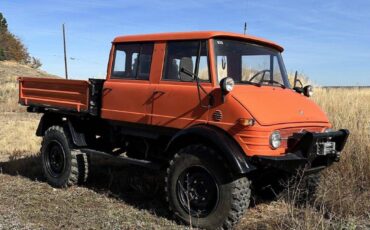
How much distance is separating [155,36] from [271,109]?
207cm

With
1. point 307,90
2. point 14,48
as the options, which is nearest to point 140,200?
point 307,90

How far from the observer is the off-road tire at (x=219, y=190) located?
5535 millimetres

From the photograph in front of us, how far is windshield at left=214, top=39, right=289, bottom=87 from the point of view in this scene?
623cm

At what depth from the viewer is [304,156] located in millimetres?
5652

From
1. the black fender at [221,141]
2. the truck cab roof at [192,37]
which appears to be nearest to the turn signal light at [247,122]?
the black fender at [221,141]

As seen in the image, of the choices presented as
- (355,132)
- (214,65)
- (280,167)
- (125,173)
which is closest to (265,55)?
(214,65)

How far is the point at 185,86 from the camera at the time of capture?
6230mm

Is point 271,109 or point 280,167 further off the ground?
point 271,109

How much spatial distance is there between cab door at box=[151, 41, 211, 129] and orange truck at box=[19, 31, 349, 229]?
1 cm

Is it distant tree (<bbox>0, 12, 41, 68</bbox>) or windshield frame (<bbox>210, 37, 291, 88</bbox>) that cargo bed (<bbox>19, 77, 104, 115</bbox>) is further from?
distant tree (<bbox>0, 12, 41, 68</bbox>)

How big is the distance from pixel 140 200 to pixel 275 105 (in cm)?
261

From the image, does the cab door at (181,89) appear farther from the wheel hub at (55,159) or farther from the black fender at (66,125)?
the wheel hub at (55,159)

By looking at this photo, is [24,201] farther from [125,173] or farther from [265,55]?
[265,55]

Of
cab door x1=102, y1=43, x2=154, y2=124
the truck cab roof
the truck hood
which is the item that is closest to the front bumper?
the truck hood
